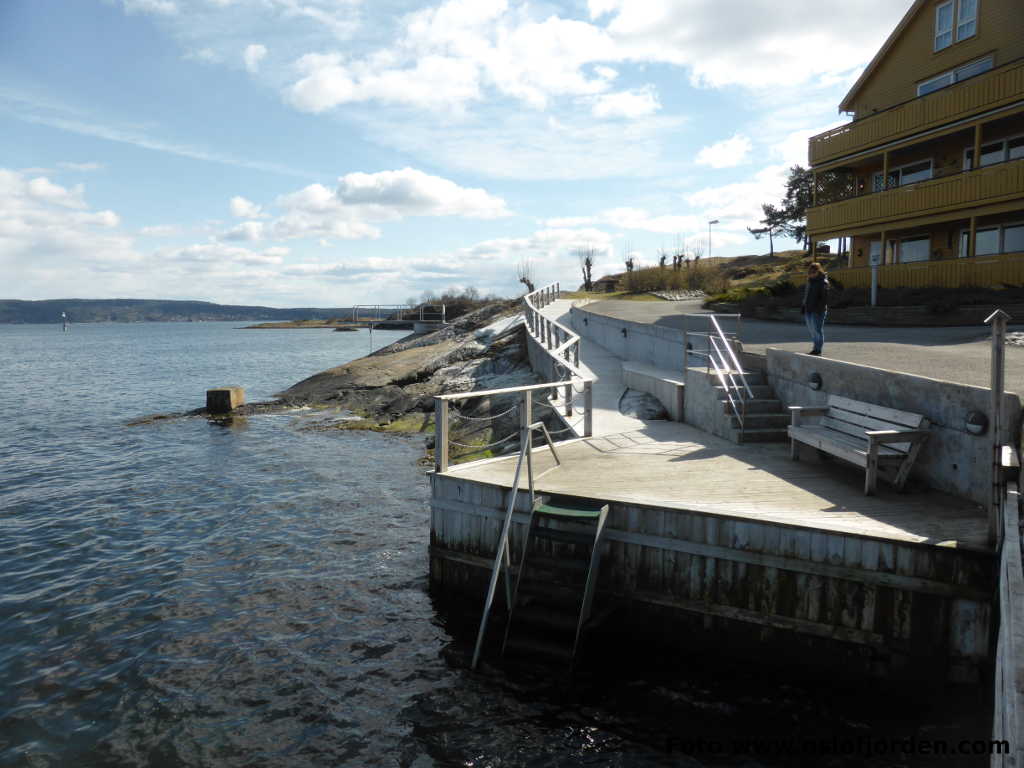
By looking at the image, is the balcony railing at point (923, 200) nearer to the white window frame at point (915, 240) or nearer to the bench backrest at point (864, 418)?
the white window frame at point (915, 240)

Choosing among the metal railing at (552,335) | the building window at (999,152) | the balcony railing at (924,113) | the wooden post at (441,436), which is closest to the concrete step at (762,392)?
the metal railing at (552,335)

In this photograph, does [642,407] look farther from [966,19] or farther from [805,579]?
[966,19]

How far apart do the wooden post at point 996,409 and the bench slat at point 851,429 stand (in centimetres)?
129

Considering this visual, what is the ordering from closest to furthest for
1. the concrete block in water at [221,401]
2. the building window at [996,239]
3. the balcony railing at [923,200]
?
the balcony railing at [923,200] → the building window at [996,239] → the concrete block in water at [221,401]

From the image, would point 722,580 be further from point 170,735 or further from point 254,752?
point 170,735

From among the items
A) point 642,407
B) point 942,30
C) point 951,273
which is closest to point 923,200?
point 951,273

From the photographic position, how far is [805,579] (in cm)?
643

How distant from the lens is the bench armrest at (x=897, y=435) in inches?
294

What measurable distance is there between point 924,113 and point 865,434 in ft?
69.8

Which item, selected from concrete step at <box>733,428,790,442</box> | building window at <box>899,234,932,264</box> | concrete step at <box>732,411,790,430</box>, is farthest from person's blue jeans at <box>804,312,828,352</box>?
building window at <box>899,234,932,264</box>

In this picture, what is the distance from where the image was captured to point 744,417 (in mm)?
10875

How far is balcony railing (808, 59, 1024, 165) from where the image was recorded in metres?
21.1

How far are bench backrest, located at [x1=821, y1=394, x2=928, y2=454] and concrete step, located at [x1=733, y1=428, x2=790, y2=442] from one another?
1.07 m

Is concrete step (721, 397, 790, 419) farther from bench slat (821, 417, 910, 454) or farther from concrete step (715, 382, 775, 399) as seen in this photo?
bench slat (821, 417, 910, 454)
